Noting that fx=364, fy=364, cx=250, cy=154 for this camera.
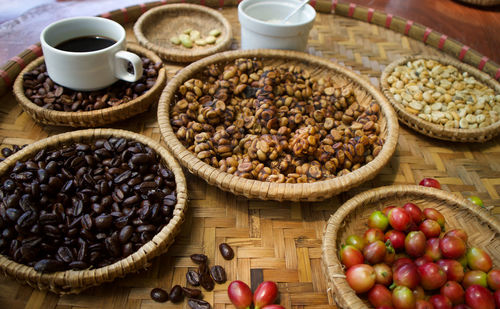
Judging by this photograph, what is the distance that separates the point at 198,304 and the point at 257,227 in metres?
0.29

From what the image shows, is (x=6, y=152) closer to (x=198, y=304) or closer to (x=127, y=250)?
(x=127, y=250)

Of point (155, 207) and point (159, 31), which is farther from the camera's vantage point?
point (159, 31)

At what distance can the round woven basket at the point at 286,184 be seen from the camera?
100cm

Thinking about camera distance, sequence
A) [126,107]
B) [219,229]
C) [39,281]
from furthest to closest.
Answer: [126,107], [219,229], [39,281]

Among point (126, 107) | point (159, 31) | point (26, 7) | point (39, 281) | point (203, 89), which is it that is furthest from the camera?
point (26, 7)

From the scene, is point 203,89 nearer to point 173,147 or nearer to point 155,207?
point 173,147

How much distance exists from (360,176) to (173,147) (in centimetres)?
56

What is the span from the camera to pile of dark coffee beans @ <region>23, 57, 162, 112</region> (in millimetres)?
1260

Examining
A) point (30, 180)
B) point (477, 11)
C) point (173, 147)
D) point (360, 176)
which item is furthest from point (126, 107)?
point (477, 11)

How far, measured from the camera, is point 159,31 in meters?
1.83

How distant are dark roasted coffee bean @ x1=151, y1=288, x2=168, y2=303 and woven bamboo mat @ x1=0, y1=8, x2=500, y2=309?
21mm

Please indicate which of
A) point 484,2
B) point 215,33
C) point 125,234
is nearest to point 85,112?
point 125,234

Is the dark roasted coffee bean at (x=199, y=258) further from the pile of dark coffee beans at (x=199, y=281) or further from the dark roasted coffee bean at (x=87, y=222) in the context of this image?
the dark roasted coffee bean at (x=87, y=222)

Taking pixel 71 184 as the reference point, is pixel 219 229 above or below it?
below
